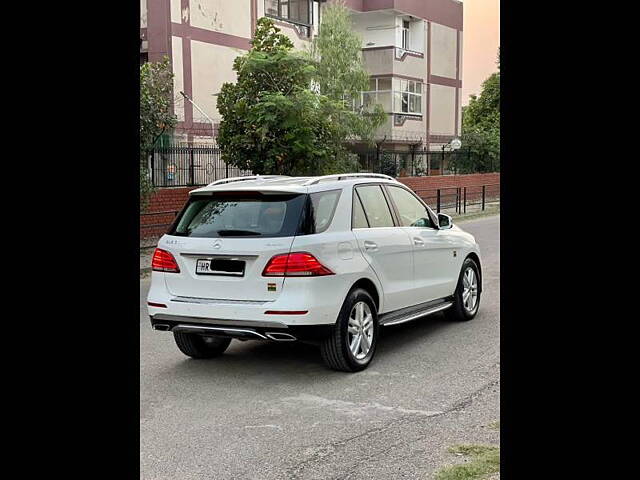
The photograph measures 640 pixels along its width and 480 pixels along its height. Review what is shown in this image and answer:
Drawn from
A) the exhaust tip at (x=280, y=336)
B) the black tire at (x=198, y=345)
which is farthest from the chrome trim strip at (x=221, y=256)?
the black tire at (x=198, y=345)

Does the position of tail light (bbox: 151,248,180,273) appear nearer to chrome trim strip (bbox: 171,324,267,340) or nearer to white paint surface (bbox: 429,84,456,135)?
chrome trim strip (bbox: 171,324,267,340)

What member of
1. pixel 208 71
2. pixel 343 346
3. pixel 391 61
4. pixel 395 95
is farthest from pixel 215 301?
pixel 391 61

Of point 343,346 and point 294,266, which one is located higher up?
point 294,266

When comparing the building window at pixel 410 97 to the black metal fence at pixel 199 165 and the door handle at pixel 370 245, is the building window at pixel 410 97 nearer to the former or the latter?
the black metal fence at pixel 199 165

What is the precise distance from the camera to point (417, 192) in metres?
29.8

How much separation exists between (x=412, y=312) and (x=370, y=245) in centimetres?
109

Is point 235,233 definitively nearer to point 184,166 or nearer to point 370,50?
point 184,166

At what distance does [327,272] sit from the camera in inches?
257

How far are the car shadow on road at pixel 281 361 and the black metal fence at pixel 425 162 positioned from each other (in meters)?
21.4

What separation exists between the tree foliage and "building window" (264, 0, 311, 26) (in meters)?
15.1

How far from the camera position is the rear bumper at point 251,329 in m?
6.38
